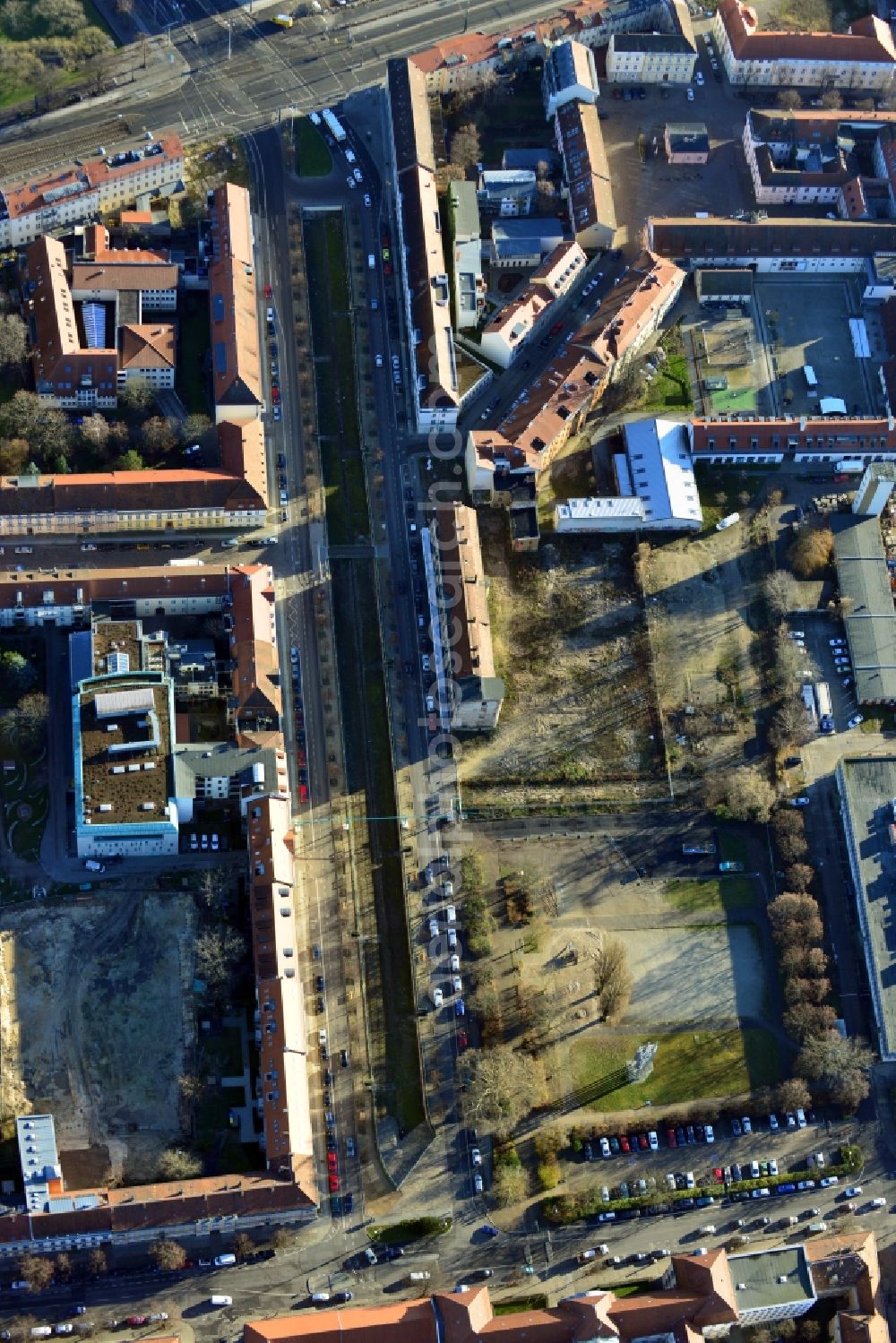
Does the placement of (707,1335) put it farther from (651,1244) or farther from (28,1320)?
(28,1320)

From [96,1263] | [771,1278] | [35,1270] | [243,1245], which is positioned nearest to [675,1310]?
[771,1278]

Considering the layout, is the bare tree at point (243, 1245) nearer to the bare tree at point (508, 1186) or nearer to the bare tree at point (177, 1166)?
the bare tree at point (177, 1166)

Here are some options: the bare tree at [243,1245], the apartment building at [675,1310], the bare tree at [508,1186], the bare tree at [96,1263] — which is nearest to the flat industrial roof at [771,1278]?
the apartment building at [675,1310]

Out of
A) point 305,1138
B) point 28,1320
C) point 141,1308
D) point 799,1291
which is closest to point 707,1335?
point 799,1291

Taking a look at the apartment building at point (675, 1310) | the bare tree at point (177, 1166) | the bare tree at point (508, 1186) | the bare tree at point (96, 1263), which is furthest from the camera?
the bare tree at point (508, 1186)

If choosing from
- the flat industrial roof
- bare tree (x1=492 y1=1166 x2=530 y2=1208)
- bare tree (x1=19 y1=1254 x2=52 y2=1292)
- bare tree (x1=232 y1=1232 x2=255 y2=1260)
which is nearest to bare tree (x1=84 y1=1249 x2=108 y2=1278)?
bare tree (x1=19 y1=1254 x2=52 y2=1292)
